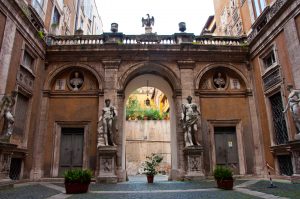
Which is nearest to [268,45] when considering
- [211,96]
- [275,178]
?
[211,96]

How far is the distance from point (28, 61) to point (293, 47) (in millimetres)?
12330

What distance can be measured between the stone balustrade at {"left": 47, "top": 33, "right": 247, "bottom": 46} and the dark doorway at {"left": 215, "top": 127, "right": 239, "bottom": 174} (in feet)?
16.9

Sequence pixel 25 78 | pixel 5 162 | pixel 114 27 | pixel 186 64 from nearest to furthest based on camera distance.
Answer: pixel 5 162 < pixel 25 78 < pixel 186 64 < pixel 114 27

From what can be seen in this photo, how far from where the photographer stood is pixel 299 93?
955 cm

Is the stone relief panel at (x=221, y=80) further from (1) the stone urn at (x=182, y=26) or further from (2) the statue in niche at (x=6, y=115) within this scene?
(2) the statue in niche at (x=6, y=115)

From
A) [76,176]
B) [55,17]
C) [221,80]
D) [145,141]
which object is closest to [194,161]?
[221,80]

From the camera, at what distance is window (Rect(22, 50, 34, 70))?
1170 centimetres

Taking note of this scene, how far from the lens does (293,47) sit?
33.3 ft

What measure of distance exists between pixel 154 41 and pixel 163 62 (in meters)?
1.47

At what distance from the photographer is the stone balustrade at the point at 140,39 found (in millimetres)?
14023

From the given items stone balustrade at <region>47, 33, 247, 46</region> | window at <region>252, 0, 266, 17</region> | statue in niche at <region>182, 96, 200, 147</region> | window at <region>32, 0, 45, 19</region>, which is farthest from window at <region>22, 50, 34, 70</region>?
window at <region>252, 0, 266, 17</region>

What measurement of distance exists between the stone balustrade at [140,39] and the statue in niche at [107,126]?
4.26m

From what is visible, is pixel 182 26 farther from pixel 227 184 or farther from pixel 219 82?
pixel 227 184

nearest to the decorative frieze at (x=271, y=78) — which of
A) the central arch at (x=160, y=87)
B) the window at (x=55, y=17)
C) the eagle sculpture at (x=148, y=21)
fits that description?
the central arch at (x=160, y=87)
